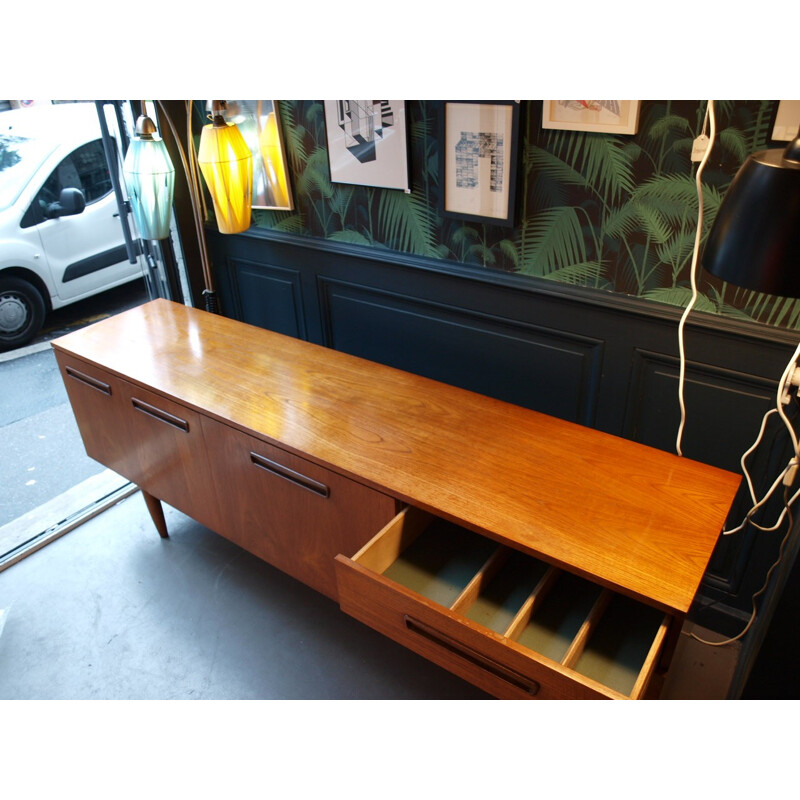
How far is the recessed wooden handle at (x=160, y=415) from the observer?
1.69 meters

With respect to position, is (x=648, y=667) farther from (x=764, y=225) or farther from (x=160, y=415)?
(x=160, y=415)

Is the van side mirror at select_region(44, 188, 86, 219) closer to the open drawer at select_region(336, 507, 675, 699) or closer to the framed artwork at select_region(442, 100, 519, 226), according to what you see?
the framed artwork at select_region(442, 100, 519, 226)

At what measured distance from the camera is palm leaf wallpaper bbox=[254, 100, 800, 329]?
142 cm

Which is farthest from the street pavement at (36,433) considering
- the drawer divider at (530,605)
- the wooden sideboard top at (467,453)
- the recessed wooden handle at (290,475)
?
the drawer divider at (530,605)

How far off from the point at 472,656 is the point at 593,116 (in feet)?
3.81

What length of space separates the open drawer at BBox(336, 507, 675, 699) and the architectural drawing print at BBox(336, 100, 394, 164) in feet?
3.50

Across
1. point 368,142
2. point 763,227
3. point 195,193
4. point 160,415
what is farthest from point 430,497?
point 195,193

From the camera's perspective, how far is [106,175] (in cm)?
314

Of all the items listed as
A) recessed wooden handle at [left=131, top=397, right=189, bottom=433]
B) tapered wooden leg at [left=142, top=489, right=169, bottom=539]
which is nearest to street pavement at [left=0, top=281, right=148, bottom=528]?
tapered wooden leg at [left=142, top=489, right=169, bottom=539]

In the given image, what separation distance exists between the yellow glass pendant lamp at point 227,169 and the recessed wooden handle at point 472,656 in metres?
1.32

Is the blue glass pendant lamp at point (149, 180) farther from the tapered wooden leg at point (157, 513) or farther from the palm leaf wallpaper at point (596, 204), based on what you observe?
the tapered wooden leg at point (157, 513)

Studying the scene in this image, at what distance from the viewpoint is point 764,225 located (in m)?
0.80
